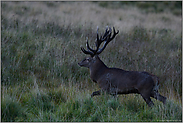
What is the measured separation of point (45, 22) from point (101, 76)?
687 centimetres

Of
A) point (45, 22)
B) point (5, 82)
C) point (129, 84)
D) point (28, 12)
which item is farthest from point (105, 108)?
point (28, 12)

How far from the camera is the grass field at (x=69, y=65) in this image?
15.6 feet

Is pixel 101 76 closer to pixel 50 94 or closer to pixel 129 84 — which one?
pixel 129 84

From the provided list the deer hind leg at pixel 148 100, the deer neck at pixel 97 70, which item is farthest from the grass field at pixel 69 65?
the deer neck at pixel 97 70

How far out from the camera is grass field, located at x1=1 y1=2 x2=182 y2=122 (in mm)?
4746

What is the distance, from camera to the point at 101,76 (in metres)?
5.53

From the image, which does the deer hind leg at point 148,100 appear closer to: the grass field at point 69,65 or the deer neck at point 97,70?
the grass field at point 69,65

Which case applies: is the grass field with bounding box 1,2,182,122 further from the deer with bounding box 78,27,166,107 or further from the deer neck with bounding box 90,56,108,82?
the deer neck with bounding box 90,56,108,82

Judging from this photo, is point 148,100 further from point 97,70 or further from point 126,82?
point 97,70

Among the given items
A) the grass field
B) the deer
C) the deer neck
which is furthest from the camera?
the deer neck

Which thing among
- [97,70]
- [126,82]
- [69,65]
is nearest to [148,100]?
[126,82]

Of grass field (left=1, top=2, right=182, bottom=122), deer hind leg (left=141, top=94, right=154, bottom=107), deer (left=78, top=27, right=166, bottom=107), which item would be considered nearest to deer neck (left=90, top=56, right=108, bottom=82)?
deer (left=78, top=27, right=166, bottom=107)

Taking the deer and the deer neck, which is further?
the deer neck

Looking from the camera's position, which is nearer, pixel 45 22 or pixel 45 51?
pixel 45 51
